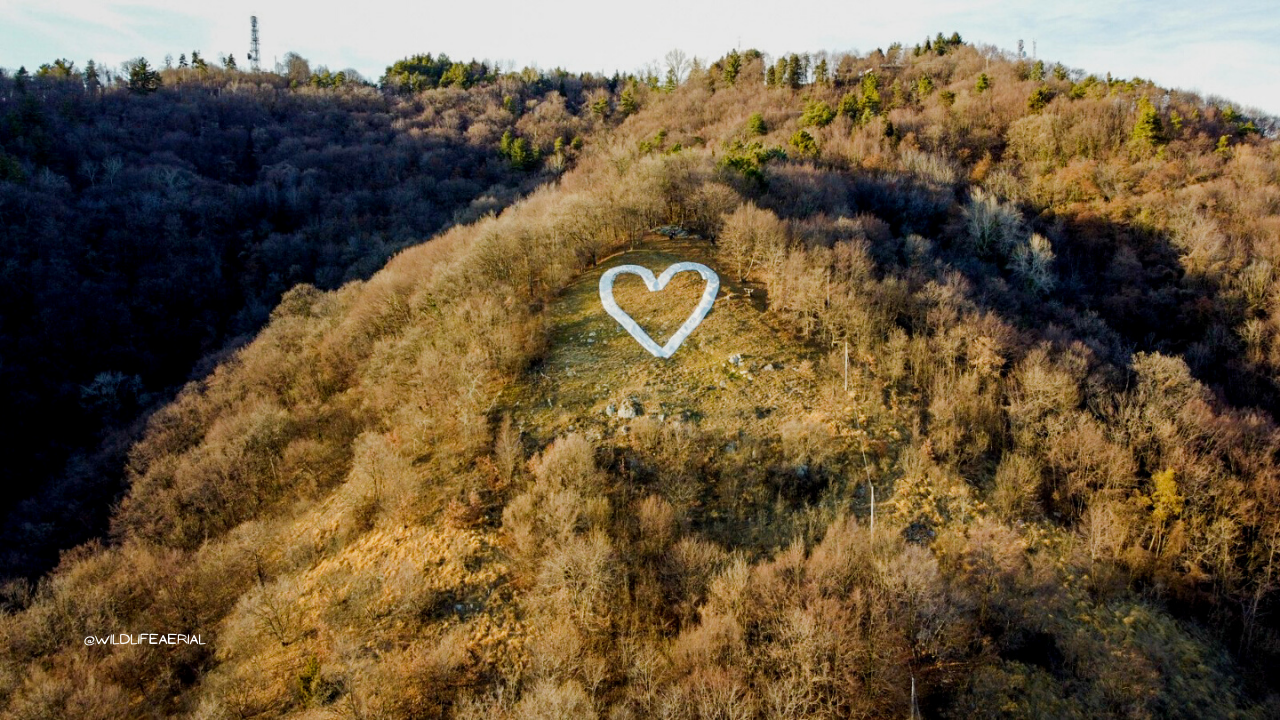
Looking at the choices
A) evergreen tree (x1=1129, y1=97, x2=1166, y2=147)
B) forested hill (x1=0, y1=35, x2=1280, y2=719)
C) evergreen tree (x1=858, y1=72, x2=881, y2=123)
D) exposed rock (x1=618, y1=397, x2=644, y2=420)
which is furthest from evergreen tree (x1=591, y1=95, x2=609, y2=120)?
exposed rock (x1=618, y1=397, x2=644, y2=420)

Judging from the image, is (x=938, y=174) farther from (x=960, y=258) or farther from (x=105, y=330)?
(x=105, y=330)

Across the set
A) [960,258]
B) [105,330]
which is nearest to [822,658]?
[960,258]

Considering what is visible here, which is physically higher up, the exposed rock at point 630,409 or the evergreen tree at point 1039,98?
the evergreen tree at point 1039,98

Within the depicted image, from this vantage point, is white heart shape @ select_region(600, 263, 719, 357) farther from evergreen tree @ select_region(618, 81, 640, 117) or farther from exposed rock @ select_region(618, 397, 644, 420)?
evergreen tree @ select_region(618, 81, 640, 117)

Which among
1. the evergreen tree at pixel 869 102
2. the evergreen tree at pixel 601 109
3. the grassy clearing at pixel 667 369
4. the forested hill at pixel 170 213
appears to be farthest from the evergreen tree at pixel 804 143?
the evergreen tree at pixel 601 109

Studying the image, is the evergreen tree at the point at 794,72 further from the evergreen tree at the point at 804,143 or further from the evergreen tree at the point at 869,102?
the evergreen tree at the point at 804,143

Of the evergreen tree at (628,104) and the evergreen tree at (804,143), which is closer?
the evergreen tree at (804,143)
